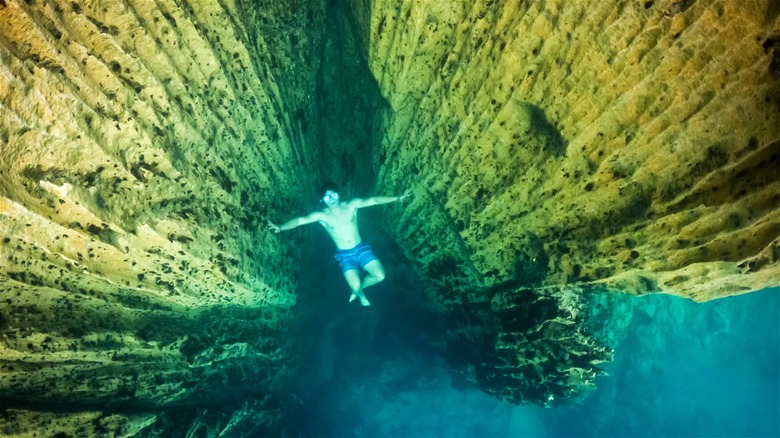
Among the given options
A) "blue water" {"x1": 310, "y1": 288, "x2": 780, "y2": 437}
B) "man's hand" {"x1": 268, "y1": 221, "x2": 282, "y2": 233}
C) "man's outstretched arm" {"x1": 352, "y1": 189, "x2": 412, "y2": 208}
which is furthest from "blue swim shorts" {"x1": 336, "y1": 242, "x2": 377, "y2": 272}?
"blue water" {"x1": 310, "y1": 288, "x2": 780, "y2": 437}

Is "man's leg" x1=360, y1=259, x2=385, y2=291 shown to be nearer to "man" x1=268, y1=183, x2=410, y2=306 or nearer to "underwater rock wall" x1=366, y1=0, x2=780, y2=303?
"man" x1=268, y1=183, x2=410, y2=306

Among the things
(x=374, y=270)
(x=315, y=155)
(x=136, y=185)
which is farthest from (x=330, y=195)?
(x=136, y=185)

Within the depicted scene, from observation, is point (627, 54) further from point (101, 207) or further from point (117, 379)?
point (117, 379)

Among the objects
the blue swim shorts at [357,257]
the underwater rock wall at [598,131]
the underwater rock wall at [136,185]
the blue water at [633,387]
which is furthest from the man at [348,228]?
the blue water at [633,387]

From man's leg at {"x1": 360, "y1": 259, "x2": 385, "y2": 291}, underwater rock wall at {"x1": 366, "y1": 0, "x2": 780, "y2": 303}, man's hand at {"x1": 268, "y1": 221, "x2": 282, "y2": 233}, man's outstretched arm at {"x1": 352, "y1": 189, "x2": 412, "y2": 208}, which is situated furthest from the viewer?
man's leg at {"x1": 360, "y1": 259, "x2": 385, "y2": 291}

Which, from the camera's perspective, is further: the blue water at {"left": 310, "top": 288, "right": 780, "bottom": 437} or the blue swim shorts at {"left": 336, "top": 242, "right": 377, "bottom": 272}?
the blue water at {"left": 310, "top": 288, "right": 780, "bottom": 437}

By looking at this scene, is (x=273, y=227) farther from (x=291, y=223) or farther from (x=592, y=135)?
(x=592, y=135)
